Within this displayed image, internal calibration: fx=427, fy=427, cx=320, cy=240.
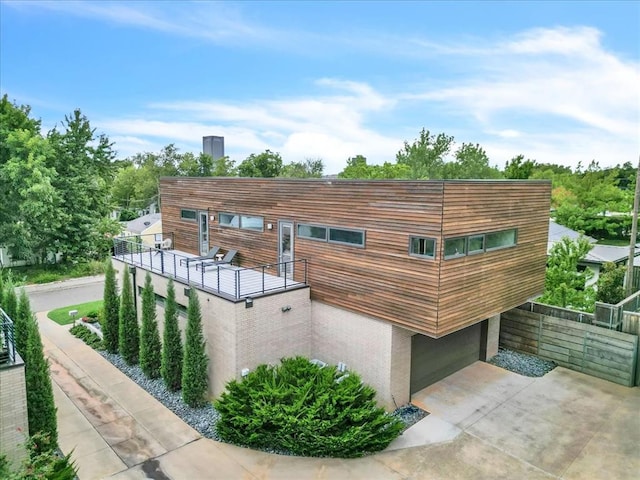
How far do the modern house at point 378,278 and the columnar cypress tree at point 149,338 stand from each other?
831 millimetres

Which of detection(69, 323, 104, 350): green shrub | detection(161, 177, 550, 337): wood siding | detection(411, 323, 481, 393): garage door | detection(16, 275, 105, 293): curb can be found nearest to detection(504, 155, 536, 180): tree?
detection(161, 177, 550, 337): wood siding

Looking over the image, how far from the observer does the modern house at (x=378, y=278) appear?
9.15 metres

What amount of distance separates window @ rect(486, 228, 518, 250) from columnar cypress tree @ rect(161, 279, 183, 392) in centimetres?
797

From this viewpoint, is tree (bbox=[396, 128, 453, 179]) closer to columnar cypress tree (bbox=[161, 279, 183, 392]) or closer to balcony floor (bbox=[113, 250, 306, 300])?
balcony floor (bbox=[113, 250, 306, 300])

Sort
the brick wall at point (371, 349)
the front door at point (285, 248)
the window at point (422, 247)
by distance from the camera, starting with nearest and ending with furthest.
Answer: the window at point (422, 247) < the brick wall at point (371, 349) < the front door at point (285, 248)

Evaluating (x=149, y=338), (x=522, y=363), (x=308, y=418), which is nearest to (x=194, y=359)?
(x=149, y=338)

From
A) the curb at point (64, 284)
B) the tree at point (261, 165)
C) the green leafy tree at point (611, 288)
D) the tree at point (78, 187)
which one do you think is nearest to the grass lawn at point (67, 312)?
the curb at point (64, 284)

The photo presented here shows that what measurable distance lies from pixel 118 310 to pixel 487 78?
1917cm

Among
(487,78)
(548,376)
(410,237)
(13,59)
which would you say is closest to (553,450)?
(548,376)

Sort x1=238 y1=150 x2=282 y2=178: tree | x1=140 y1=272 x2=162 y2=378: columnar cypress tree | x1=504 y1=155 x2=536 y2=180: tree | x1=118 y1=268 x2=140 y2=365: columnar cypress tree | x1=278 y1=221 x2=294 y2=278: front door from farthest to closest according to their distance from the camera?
x1=238 y1=150 x2=282 y2=178: tree
x1=504 y1=155 x2=536 y2=180: tree
x1=118 y1=268 x2=140 y2=365: columnar cypress tree
x1=278 y1=221 x2=294 y2=278: front door
x1=140 y1=272 x2=162 y2=378: columnar cypress tree

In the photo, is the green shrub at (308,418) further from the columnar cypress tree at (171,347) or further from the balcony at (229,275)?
the columnar cypress tree at (171,347)

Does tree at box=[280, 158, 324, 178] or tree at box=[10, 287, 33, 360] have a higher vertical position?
tree at box=[280, 158, 324, 178]

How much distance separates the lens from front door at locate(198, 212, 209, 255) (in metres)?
15.3

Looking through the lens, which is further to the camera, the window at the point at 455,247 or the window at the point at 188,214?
the window at the point at 188,214
